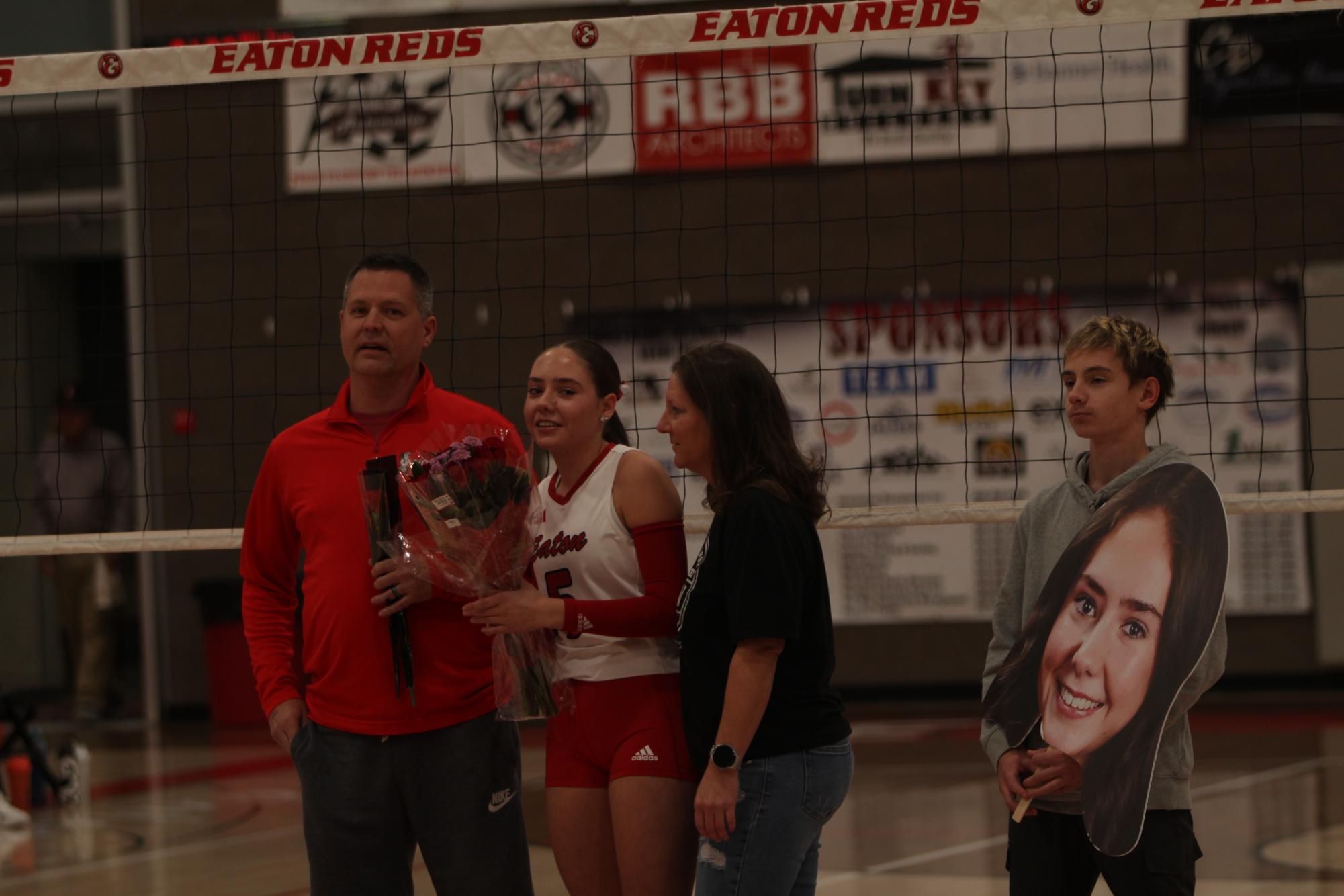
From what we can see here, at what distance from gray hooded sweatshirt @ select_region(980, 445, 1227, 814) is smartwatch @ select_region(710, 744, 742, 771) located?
55 cm

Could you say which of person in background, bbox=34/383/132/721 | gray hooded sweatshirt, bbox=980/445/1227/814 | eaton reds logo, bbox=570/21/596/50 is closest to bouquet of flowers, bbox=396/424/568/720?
gray hooded sweatshirt, bbox=980/445/1227/814

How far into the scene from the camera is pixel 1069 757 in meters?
2.70

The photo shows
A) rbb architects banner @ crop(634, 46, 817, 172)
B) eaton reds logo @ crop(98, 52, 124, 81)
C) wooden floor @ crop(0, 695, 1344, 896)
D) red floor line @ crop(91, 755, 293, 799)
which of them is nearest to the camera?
eaton reds logo @ crop(98, 52, 124, 81)

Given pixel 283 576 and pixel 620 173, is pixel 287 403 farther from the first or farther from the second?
pixel 283 576

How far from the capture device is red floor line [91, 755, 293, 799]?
787cm

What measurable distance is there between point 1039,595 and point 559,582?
1.00 meters

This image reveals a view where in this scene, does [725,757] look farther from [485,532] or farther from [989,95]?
[989,95]

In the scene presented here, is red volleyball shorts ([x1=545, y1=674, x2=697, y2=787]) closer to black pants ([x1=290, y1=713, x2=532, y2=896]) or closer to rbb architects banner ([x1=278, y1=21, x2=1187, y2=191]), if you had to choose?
black pants ([x1=290, y1=713, x2=532, y2=896])

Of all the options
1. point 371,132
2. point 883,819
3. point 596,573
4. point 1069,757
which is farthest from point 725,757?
point 371,132

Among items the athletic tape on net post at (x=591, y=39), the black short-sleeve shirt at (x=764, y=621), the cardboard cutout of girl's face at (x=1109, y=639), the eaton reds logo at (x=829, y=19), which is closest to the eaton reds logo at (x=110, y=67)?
the athletic tape on net post at (x=591, y=39)

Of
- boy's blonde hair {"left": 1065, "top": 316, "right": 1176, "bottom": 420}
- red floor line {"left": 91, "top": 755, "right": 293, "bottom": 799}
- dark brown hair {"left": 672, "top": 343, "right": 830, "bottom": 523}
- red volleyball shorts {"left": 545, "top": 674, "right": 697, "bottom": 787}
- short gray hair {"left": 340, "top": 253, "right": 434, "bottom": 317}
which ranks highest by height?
short gray hair {"left": 340, "top": 253, "right": 434, "bottom": 317}

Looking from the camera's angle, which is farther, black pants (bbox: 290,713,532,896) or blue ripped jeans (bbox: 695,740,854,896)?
black pants (bbox: 290,713,532,896)

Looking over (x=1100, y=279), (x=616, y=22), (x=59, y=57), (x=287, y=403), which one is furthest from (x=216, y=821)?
(x=1100, y=279)

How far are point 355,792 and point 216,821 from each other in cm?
441
